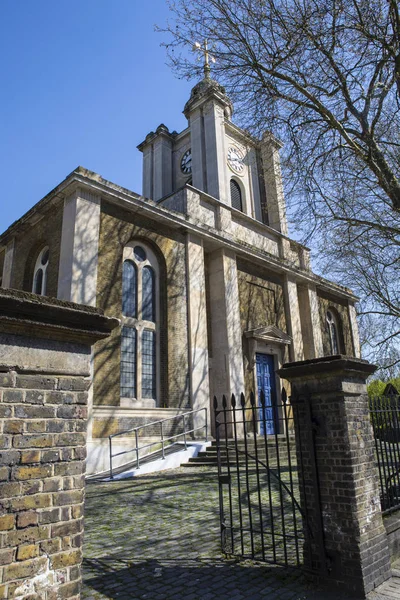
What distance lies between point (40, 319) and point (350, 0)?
9778 millimetres

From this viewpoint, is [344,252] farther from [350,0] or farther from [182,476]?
[182,476]

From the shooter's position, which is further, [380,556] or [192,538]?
[192,538]

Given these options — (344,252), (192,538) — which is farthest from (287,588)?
(344,252)

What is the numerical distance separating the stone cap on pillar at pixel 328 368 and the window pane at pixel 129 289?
32.5ft

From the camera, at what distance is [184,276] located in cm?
1609

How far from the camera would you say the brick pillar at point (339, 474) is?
4.16 metres

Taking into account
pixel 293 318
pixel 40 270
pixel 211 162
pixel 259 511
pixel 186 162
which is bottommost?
pixel 259 511

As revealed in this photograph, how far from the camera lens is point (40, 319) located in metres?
2.69

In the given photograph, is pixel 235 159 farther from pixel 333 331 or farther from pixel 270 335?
pixel 333 331

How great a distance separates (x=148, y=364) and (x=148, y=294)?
243cm

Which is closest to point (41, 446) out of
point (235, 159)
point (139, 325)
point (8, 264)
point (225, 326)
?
point (139, 325)

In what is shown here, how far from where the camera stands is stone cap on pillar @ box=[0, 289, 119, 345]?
255 cm

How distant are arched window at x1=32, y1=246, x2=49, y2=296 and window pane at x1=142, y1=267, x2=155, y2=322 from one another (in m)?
3.44

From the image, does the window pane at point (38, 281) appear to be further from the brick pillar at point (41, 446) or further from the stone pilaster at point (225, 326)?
the brick pillar at point (41, 446)
